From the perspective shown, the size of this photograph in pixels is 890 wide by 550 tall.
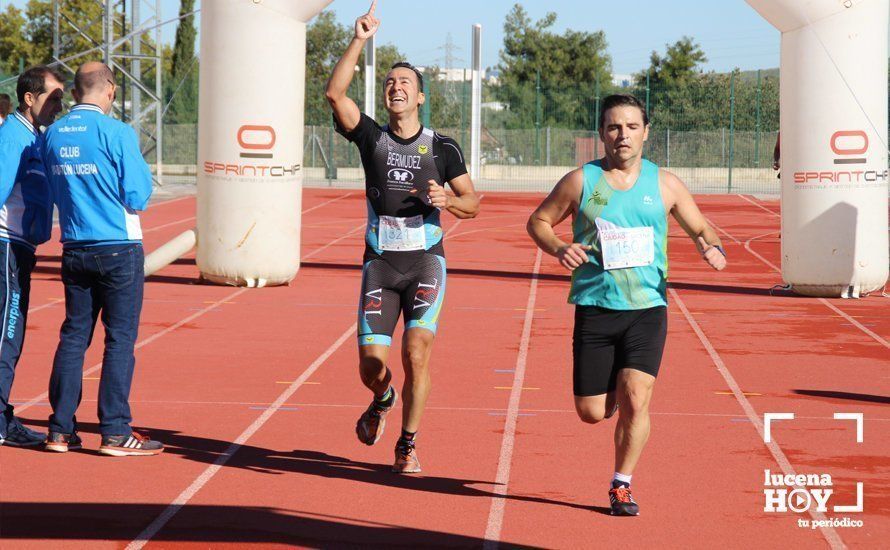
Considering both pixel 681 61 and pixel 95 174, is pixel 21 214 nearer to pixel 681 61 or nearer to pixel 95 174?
pixel 95 174

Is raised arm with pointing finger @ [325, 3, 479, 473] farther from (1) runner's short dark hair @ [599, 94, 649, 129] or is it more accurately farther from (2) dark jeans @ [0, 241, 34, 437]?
→ (2) dark jeans @ [0, 241, 34, 437]

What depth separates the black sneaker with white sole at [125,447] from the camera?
708 cm

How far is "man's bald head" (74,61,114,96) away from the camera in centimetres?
706

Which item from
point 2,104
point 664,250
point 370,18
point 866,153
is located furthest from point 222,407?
point 866,153

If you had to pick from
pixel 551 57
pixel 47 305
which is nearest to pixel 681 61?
pixel 551 57

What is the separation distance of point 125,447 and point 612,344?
276 centimetres

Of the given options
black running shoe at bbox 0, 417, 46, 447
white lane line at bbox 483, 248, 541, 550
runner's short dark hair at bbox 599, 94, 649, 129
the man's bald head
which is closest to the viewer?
white lane line at bbox 483, 248, 541, 550

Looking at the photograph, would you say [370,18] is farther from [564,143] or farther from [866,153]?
[564,143]

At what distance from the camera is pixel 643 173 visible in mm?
6195

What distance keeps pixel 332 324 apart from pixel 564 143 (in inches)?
1228

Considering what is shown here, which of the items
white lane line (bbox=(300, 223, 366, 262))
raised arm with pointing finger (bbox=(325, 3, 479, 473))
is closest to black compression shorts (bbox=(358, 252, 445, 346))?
raised arm with pointing finger (bbox=(325, 3, 479, 473))

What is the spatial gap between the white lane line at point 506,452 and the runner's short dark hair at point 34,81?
3295mm

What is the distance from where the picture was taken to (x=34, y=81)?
286 inches

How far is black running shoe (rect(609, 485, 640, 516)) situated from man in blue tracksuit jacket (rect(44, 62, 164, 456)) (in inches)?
103
